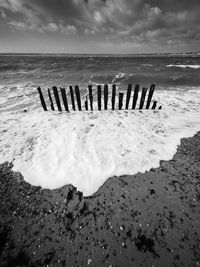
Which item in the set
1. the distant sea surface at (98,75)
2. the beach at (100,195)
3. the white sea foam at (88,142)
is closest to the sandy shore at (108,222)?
the beach at (100,195)

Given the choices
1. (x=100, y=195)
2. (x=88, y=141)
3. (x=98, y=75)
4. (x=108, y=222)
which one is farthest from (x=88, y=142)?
(x=98, y=75)

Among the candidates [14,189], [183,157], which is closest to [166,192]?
[183,157]

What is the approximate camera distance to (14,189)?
13.3 feet

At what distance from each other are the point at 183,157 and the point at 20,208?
5.19 metres

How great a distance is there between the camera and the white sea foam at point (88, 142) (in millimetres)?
4527

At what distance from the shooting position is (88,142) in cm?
589

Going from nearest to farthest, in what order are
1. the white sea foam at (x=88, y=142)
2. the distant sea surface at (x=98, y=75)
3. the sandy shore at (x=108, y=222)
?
the sandy shore at (x=108, y=222) → the white sea foam at (x=88, y=142) → the distant sea surface at (x=98, y=75)

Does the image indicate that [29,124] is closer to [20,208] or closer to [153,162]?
[20,208]

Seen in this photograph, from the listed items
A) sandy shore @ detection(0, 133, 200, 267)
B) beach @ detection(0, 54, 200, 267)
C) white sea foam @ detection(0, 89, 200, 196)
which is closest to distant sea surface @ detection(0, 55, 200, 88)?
white sea foam @ detection(0, 89, 200, 196)

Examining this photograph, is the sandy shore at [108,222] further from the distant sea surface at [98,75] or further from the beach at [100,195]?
the distant sea surface at [98,75]

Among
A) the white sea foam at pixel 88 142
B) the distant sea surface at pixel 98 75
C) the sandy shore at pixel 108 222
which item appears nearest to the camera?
the sandy shore at pixel 108 222

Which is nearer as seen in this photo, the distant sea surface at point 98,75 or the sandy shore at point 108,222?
the sandy shore at point 108,222

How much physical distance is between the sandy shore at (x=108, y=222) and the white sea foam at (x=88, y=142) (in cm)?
38

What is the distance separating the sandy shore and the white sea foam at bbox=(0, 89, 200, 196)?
38 centimetres
